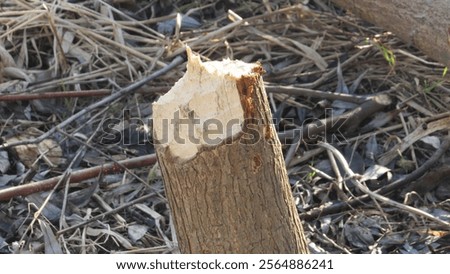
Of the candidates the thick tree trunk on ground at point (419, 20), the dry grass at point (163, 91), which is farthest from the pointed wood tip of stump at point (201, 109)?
the thick tree trunk on ground at point (419, 20)

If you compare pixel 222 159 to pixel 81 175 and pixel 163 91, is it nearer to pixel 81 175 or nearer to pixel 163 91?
pixel 81 175

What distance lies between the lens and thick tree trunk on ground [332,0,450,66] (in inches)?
108

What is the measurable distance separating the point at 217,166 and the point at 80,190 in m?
1.16

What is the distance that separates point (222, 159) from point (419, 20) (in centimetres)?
136

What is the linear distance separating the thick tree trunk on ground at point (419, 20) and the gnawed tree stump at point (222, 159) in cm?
113

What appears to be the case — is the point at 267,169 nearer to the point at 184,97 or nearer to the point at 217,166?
the point at 217,166

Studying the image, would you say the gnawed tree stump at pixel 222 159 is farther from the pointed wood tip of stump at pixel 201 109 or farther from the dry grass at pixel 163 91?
the dry grass at pixel 163 91

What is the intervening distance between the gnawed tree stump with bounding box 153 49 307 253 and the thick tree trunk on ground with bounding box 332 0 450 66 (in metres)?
1.13

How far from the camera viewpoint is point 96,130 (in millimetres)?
3025

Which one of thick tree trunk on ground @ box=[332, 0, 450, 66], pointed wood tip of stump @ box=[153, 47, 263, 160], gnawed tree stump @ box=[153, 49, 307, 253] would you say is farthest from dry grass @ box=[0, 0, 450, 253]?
Result: pointed wood tip of stump @ box=[153, 47, 263, 160]

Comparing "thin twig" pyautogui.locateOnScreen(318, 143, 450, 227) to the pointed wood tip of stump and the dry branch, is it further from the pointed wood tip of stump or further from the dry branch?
the pointed wood tip of stump

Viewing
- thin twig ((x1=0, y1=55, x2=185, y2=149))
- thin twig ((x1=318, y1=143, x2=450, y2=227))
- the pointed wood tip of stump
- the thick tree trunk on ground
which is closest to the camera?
the pointed wood tip of stump

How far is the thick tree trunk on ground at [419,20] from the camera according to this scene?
2.75 metres

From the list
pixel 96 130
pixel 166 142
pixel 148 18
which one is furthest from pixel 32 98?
pixel 166 142
